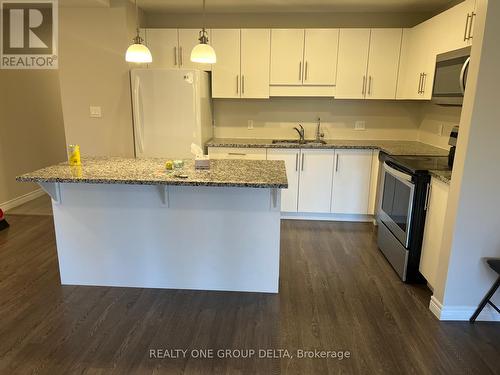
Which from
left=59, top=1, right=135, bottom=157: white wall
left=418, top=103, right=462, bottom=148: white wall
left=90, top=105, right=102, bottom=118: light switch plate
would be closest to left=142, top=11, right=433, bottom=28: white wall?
left=59, top=1, right=135, bottom=157: white wall

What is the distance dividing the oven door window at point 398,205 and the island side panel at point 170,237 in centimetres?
108

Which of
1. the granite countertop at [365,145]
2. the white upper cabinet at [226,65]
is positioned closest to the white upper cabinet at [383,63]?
the granite countertop at [365,145]

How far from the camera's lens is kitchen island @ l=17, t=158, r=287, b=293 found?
252 cm

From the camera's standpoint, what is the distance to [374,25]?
4270 mm

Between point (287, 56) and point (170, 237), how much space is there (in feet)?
8.56

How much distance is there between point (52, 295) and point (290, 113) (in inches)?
131

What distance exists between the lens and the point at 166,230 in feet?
8.61

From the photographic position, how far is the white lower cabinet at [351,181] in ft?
13.2

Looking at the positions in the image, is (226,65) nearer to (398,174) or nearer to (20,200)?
(398,174)

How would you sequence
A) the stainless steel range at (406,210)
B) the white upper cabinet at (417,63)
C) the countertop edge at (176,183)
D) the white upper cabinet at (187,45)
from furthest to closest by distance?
the white upper cabinet at (187,45) → the white upper cabinet at (417,63) → the stainless steel range at (406,210) → the countertop edge at (176,183)

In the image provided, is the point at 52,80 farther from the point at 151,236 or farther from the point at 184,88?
the point at 151,236

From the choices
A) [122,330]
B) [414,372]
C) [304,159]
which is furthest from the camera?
[304,159]

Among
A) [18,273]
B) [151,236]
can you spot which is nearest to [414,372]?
[151,236]

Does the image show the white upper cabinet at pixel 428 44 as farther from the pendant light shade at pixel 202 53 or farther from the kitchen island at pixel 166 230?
the pendant light shade at pixel 202 53
